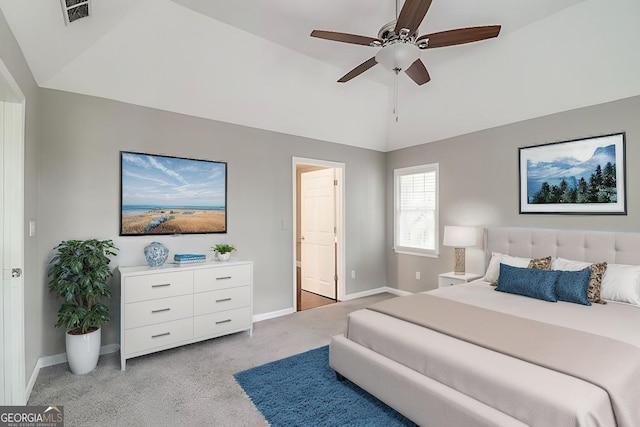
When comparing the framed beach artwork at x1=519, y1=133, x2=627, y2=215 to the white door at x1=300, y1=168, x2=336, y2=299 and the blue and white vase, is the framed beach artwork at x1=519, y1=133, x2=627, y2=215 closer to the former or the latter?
the white door at x1=300, y1=168, x2=336, y2=299

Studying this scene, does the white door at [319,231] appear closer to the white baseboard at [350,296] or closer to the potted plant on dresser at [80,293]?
the white baseboard at [350,296]

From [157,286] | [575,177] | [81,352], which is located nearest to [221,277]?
[157,286]

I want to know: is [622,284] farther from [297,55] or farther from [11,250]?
[11,250]

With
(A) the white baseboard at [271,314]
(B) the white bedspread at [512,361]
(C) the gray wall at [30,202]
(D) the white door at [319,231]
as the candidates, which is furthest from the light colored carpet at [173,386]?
(D) the white door at [319,231]

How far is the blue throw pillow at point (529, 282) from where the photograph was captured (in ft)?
9.17

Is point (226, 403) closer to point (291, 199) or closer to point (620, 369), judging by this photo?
point (620, 369)

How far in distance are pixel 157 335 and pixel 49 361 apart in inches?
35.8

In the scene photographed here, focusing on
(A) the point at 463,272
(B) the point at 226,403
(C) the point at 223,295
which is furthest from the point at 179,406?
(A) the point at 463,272

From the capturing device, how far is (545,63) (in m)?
3.19

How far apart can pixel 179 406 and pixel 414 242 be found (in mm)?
3887

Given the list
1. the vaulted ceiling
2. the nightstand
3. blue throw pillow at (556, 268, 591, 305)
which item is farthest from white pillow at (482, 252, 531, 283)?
the vaulted ceiling

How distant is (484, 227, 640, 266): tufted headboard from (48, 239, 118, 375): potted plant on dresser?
4176mm

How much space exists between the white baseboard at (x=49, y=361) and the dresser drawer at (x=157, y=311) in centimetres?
54

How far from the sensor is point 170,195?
3.43 m
